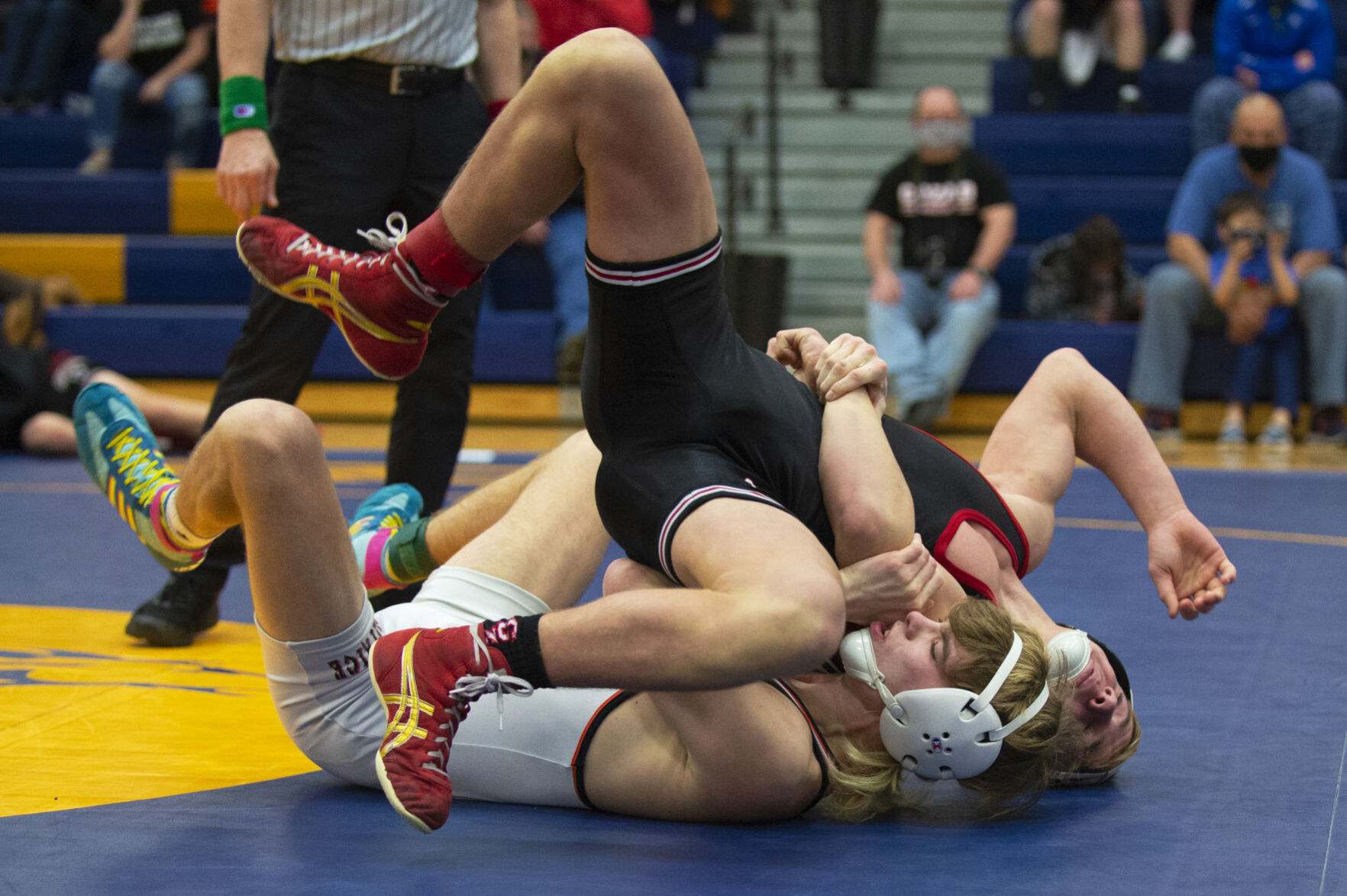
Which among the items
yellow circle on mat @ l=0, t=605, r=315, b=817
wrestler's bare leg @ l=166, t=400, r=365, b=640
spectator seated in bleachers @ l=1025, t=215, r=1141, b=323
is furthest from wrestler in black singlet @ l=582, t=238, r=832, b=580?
Answer: spectator seated in bleachers @ l=1025, t=215, r=1141, b=323

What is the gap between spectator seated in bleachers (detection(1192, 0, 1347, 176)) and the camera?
6.77 m

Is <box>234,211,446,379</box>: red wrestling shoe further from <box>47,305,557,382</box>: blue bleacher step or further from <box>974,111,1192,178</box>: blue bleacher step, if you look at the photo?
<box>974,111,1192,178</box>: blue bleacher step

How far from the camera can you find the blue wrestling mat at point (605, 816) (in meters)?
1.84

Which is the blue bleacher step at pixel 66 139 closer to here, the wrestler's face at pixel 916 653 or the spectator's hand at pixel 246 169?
the spectator's hand at pixel 246 169

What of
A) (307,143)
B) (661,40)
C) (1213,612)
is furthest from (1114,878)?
(661,40)

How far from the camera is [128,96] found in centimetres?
777

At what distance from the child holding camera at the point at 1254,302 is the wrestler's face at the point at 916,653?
441cm

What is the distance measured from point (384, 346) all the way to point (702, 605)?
753 mm

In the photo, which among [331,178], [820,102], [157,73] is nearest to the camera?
[331,178]

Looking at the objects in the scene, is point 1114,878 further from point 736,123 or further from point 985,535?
point 736,123

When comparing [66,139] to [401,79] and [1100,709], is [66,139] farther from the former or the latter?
[1100,709]

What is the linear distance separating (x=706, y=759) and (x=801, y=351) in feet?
2.34

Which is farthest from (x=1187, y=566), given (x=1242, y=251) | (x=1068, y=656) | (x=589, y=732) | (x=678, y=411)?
(x=1242, y=251)

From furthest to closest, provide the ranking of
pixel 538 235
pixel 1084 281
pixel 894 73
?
pixel 894 73 < pixel 538 235 < pixel 1084 281
